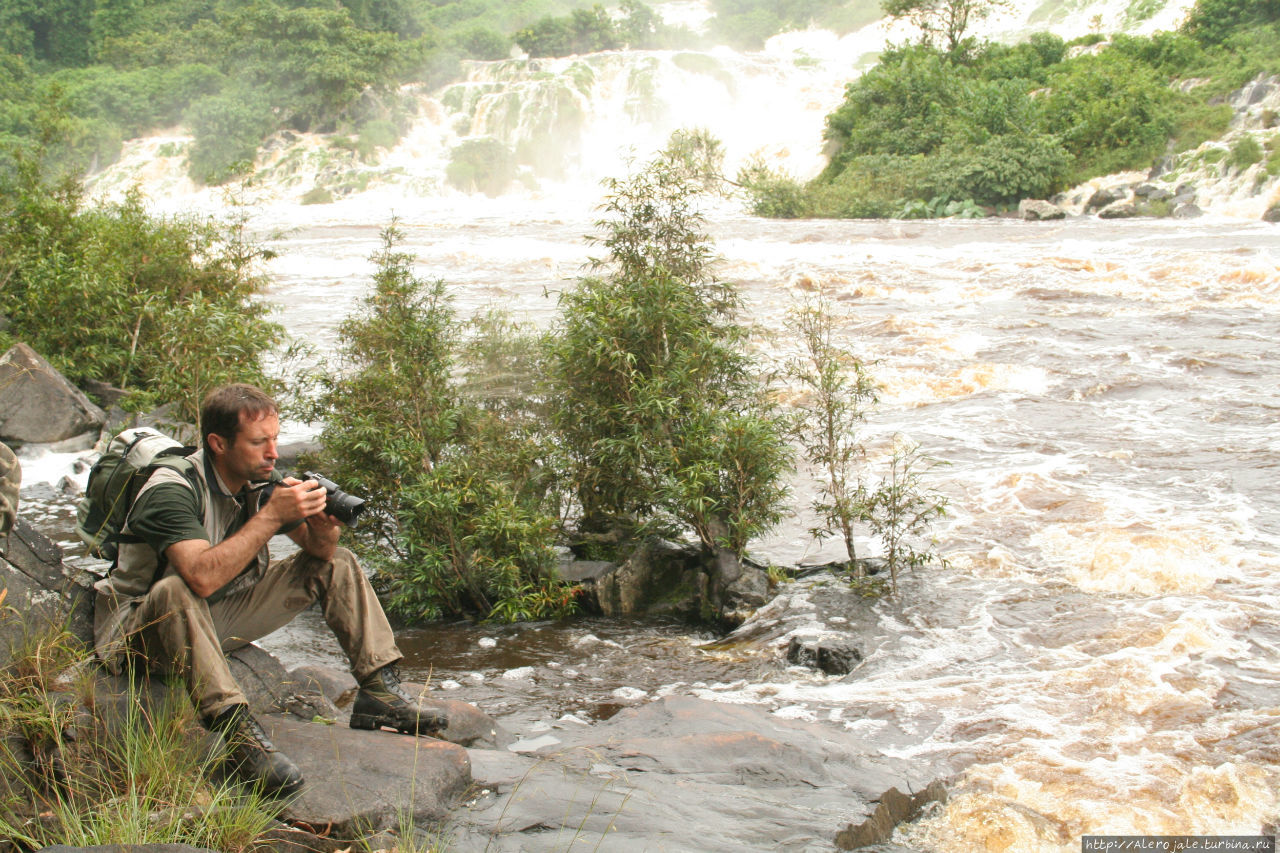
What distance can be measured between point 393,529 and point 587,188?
36.9m

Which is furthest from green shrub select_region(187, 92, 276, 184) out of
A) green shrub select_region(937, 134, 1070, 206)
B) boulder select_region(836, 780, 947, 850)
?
boulder select_region(836, 780, 947, 850)

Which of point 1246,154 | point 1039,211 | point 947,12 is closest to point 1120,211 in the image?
point 1039,211

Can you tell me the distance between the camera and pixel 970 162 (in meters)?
25.7

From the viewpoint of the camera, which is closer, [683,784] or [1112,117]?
[683,784]

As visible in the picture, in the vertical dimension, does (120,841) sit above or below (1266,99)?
below

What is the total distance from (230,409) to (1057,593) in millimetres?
5071

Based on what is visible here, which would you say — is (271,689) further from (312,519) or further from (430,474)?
(430,474)

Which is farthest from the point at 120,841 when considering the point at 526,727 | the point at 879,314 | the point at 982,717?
the point at 879,314

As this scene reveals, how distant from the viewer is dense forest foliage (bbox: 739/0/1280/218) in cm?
2528

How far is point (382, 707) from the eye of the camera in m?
3.55

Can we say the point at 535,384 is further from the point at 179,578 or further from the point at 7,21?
the point at 7,21

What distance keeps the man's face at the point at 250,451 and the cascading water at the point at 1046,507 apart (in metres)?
1.97

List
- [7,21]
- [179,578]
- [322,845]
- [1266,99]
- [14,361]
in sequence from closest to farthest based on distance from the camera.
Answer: [322,845] < [179,578] < [14,361] < [1266,99] < [7,21]

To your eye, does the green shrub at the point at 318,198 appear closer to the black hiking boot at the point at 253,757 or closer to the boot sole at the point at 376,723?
the boot sole at the point at 376,723
